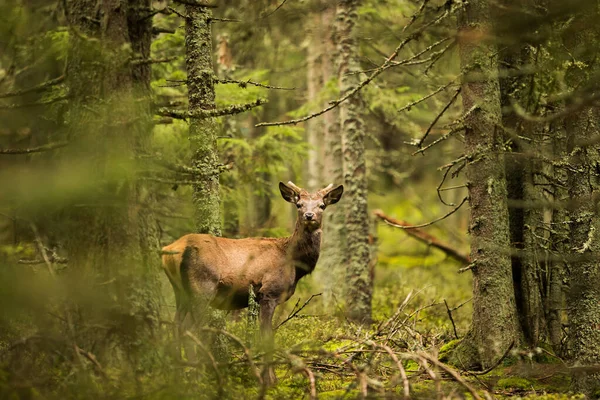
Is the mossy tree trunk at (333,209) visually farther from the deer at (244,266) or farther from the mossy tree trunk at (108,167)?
the mossy tree trunk at (108,167)

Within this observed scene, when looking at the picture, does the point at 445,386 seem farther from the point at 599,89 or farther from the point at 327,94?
the point at 327,94

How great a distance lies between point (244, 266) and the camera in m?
9.02

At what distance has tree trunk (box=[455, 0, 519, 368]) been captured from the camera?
897 cm

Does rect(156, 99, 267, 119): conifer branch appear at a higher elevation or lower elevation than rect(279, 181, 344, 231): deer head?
higher

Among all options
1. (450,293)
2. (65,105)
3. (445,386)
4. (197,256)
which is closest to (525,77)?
(445,386)

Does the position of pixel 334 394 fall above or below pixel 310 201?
below

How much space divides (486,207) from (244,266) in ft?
11.6

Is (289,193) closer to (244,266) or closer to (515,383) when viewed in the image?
(244,266)

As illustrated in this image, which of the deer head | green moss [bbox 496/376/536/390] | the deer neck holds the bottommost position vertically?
green moss [bbox 496/376/536/390]

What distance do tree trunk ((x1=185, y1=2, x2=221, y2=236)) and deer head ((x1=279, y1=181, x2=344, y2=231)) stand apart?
6.15 ft

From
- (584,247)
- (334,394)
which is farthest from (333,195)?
(584,247)

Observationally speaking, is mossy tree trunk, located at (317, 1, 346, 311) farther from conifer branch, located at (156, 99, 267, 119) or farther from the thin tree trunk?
conifer branch, located at (156, 99, 267, 119)

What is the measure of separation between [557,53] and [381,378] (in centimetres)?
440

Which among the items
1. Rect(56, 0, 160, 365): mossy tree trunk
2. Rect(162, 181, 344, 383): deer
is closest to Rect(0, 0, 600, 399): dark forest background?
Rect(56, 0, 160, 365): mossy tree trunk
